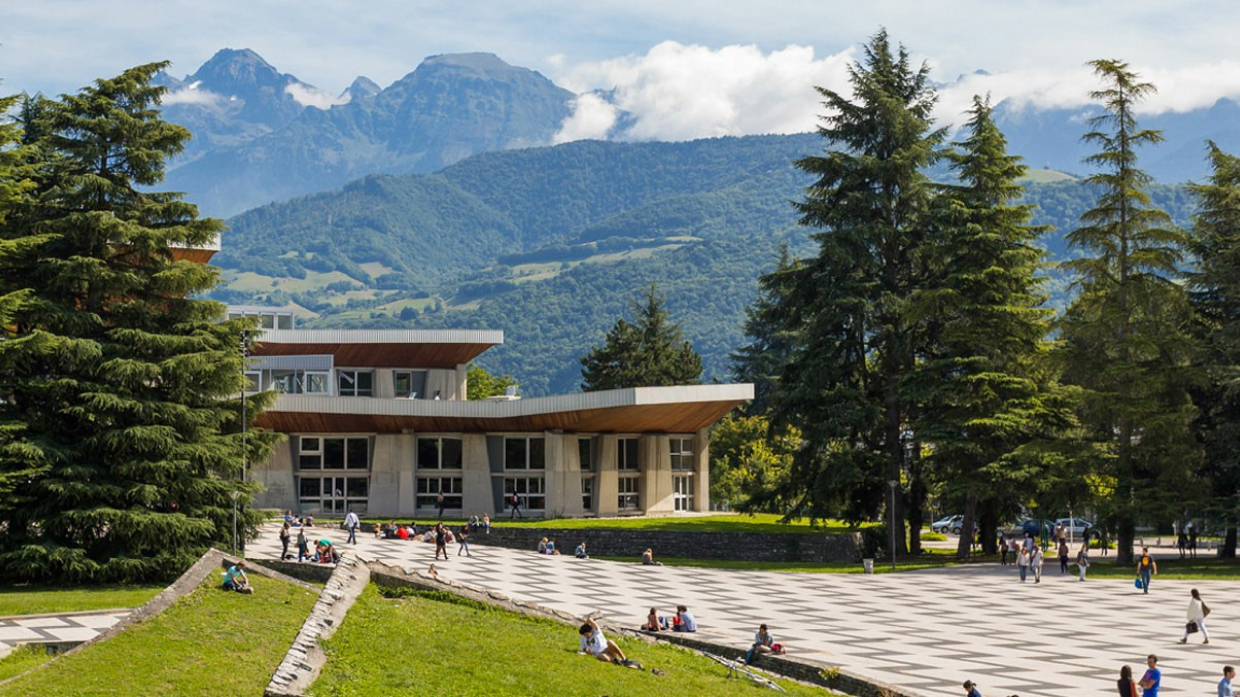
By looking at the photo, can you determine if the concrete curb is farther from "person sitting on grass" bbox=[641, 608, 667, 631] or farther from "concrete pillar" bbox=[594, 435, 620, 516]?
"concrete pillar" bbox=[594, 435, 620, 516]

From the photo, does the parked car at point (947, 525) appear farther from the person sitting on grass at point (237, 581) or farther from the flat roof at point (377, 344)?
the person sitting on grass at point (237, 581)

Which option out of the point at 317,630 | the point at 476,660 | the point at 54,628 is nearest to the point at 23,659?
the point at 54,628

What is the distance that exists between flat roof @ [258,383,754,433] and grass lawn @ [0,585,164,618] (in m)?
23.7

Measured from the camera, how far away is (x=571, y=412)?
6069 centimetres

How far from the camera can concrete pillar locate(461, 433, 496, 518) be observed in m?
63.9

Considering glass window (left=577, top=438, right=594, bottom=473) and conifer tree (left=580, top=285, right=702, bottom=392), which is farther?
conifer tree (left=580, top=285, right=702, bottom=392)

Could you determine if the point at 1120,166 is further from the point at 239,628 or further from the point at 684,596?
the point at 239,628

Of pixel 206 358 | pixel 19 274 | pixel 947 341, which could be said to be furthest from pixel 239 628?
pixel 947 341

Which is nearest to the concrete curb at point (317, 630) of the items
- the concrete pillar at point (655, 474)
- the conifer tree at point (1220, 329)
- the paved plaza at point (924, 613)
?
the paved plaza at point (924, 613)

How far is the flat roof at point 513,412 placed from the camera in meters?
59.7

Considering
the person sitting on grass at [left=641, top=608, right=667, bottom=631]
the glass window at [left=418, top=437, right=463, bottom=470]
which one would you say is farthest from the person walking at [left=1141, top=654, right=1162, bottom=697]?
the glass window at [left=418, top=437, right=463, bottom=470]

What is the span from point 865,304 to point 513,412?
17.6 metres

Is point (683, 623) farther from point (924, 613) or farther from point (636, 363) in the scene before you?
point (636, 363)

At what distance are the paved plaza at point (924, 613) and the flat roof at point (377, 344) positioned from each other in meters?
14.8
